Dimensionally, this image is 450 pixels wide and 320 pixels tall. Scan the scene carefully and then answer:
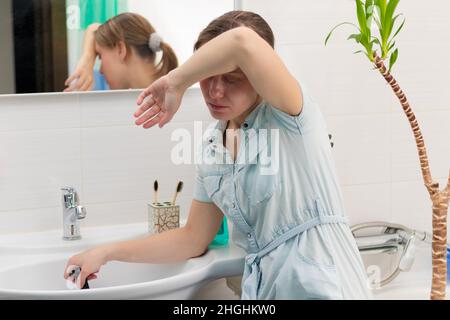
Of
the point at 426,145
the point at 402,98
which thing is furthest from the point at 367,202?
the point at 402,98

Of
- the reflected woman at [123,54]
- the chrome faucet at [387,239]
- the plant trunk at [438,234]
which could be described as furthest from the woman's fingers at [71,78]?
the chrome faucet at [387,239]

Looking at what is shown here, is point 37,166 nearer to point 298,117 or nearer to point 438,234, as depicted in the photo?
point 298,117

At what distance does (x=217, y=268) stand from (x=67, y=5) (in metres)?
0.76

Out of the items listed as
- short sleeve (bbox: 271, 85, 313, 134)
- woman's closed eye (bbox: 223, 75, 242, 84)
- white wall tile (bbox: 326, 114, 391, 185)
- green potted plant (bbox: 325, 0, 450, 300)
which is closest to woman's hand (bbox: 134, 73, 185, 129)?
woman's closed eye (bbox: 223, 75, 242, 84)

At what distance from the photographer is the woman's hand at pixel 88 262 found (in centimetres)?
160

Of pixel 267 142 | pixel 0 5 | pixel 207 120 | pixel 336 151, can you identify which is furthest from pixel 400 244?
pixel 0 5

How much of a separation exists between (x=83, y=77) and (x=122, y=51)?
0.41ft

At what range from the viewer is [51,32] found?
186cm

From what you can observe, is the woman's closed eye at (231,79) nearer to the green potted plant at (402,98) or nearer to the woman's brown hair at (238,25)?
the woman's brown hair at (238,25)

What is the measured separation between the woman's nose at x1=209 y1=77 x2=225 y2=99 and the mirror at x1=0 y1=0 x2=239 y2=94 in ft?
1.68

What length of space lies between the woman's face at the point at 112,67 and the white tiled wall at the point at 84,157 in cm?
3

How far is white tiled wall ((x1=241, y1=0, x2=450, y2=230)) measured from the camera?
208 centimetres
